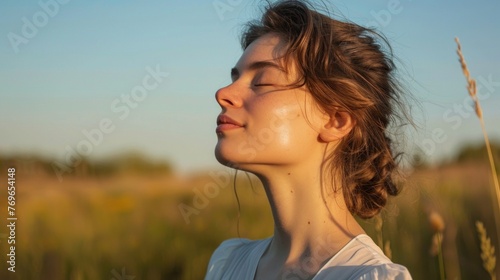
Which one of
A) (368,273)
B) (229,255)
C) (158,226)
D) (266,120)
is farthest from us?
(158,226)

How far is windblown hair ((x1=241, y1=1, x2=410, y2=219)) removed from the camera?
1.63 metres

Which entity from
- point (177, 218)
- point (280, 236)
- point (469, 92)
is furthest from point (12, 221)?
point (469, 92)

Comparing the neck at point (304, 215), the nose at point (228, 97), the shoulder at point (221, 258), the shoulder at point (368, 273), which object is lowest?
the shoulder at point (368, 273)

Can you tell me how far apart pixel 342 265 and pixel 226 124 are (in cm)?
42

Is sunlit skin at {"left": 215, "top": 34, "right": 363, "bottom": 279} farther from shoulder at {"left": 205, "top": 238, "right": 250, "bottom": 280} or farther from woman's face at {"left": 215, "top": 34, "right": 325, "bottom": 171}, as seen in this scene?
shoulder at {"left": 205, "top": 238, "right": 250, "bottom": 280}

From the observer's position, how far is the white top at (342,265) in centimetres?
139

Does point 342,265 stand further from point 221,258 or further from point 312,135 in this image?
point 221,258

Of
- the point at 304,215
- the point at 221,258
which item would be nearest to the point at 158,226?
the point at 221,258

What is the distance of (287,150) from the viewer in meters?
1.56

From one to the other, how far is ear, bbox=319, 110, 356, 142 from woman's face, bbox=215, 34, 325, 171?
2cm

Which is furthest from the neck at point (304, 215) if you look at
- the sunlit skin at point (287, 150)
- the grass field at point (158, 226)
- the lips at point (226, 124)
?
the grass field at point (158, 226)

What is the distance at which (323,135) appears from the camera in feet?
5.31

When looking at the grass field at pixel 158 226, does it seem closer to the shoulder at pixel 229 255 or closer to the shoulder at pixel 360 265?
the shoulder at pixel 229 255

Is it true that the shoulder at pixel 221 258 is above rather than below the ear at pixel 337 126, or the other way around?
below
